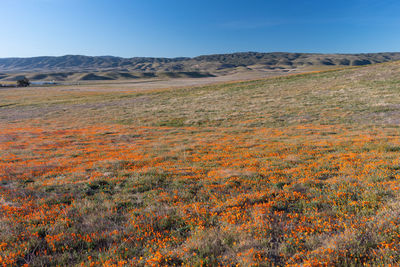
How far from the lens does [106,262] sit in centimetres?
512

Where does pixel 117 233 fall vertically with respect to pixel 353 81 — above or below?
below

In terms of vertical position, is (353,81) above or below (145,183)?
above

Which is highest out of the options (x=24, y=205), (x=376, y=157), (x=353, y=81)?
(x=353, y=81)

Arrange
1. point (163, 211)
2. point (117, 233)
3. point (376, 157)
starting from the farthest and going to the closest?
point (376, 157) → point (163, 211) → point (117, 233)

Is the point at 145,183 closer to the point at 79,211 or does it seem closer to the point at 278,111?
the point at 79,211

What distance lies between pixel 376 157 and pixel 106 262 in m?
12.9

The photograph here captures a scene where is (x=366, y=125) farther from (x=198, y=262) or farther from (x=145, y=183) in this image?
(x=198, y=262)

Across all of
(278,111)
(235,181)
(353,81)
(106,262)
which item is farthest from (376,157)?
(353,81)

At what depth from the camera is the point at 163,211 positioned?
7.48 m

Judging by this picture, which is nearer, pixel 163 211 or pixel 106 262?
pixel 106 262

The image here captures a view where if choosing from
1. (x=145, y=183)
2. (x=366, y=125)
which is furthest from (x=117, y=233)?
(x=366, y=125)

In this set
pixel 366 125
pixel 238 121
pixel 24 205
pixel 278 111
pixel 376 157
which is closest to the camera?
pixel 24 205

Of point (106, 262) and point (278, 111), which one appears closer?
point (106, 262)

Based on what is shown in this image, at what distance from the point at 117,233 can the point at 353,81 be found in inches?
2194
